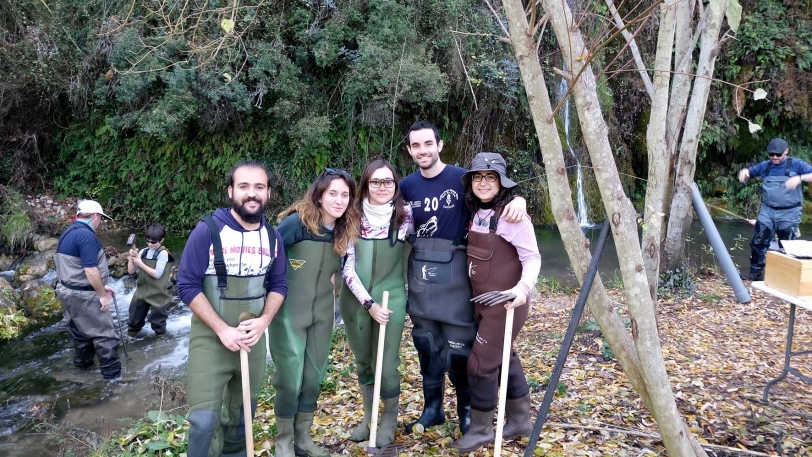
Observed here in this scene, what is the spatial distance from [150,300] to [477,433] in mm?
5437

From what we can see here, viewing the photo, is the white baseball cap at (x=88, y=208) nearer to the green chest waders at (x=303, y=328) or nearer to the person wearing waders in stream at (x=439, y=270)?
the green chest waders at (x=303, y=328)

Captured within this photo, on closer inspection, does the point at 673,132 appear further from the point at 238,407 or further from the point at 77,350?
the point at 77,350

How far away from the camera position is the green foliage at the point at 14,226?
32.3ft

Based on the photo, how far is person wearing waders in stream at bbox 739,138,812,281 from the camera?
7.07m

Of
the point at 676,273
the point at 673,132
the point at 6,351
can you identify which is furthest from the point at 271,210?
the point at 673,132

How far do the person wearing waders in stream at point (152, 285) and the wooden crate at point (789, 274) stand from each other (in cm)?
675

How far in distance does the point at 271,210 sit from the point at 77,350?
6.71 meters

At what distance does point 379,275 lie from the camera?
3.40 metres

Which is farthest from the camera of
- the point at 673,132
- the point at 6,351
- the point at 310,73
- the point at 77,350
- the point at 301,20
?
the point at 310,73

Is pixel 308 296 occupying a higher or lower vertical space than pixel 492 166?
lower

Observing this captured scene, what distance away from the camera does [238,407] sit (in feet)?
10.6

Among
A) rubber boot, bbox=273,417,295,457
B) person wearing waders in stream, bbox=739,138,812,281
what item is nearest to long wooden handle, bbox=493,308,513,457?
rubber boot, bbox=273,417,295,457

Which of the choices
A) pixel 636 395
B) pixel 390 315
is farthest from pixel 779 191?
pixel 390 315

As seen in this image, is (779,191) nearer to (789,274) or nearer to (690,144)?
(690,144)
